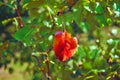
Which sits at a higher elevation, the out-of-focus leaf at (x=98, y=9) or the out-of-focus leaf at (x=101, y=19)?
the out-of-focus leaf at (x=98, y=9)

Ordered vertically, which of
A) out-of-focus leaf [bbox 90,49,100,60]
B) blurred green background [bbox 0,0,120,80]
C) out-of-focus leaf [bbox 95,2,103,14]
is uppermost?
out-of-focus leaf [bbox 95,2,103,14]

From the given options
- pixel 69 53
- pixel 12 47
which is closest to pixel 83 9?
pixel 69 53

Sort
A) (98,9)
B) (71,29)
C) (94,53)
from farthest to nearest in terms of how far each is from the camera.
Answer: (94,53)
(71,29)
(98,9)

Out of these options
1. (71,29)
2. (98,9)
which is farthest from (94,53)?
(98,9)

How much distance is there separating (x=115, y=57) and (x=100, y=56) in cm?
13

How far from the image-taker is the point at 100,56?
236cm

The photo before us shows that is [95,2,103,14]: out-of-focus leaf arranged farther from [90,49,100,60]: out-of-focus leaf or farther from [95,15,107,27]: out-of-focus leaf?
[90,49,100,60]: out-of-focus leaf

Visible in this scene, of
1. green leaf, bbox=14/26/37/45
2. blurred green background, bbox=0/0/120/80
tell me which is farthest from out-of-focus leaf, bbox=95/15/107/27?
green leaf, bbox=14/26/37/45

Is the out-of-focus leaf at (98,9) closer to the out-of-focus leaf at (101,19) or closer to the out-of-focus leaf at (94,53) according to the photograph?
the out-of-focus leaf at (101,19)

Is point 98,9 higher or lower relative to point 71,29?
higher

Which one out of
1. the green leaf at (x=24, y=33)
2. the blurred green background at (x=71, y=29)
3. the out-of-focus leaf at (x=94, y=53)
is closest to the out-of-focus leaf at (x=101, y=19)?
the blurred green background at (x=71, y=29)

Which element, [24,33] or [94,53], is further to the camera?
[94,53]

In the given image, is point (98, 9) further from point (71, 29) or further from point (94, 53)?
point (94, 53)

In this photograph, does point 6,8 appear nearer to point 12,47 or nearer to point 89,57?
point 12,47
